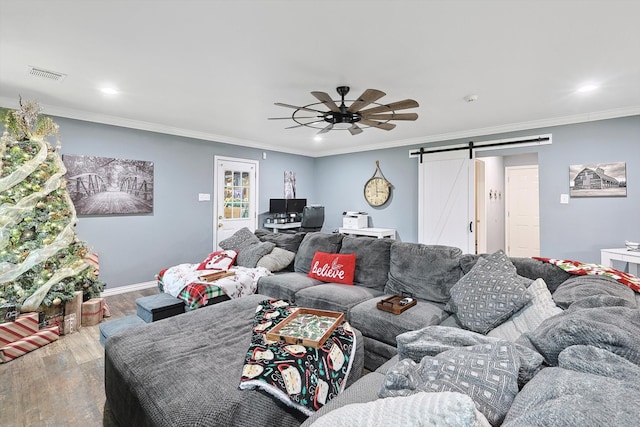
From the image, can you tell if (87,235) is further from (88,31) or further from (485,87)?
(485,87)

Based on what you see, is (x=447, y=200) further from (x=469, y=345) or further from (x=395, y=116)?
(x=469, y=345)

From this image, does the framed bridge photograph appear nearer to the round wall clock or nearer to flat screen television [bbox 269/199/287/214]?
flat screen television [bbox 269/199/287/214]

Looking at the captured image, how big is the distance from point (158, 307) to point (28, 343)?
3.79 ft

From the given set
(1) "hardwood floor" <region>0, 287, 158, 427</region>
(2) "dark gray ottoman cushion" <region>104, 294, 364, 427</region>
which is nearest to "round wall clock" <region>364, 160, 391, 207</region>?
(2) "dark gray ottoman cushion" <region>104, 294, 364, 427</region>

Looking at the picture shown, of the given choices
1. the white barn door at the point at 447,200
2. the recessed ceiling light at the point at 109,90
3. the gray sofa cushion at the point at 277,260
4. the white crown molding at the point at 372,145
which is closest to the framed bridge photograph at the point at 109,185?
the white crown molding at the point at 372,145

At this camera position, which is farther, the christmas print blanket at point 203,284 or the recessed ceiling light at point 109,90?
the recessed ceiling light at point 109,90

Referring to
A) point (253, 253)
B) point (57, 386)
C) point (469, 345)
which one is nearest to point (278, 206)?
point (253, 253)

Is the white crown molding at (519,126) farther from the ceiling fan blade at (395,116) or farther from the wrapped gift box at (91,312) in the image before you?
the wrapped gift box at (91,312)

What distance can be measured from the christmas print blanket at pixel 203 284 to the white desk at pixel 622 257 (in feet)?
13.0

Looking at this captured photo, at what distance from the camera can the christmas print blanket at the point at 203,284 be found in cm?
297

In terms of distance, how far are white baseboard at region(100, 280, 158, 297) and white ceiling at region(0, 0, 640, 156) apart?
2.37 metres

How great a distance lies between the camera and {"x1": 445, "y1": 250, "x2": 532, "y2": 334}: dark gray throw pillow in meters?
1.98

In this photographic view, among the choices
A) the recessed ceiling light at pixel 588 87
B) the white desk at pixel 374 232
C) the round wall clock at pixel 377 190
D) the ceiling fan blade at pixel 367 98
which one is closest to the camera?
the ceiling fan blade at pixel 367 98

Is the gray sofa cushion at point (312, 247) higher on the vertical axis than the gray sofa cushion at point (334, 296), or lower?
higher
